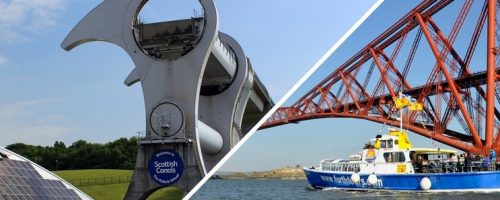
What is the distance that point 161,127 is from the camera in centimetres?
1969

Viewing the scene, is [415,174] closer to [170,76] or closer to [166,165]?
[166,165]

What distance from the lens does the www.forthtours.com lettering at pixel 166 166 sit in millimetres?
19562

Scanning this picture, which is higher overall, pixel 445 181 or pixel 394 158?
pixel 394 158

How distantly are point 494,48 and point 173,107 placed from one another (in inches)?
743

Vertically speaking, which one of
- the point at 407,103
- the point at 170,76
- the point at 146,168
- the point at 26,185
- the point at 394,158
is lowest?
the point at 26,185

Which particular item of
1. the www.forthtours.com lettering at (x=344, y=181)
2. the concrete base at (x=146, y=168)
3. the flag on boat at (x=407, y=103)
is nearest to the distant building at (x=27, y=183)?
the concrete base at (x=146, y=168)

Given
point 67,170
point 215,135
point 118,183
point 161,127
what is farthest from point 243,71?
point 67,170

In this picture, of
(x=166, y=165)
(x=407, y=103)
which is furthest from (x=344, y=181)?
(x=166, y=165)

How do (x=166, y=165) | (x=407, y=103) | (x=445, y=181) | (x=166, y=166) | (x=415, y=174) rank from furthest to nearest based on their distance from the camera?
(x=166, y=166) < (x=166, y=165) < (x=445, y=181) < (x=415, y=174) < (x=407, y=103)

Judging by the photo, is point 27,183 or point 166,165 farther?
point 166,165

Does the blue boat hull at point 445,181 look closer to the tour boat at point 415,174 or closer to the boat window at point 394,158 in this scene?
the tour boat at point 415,174

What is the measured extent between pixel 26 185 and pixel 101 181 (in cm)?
1615

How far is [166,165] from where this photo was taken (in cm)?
2009

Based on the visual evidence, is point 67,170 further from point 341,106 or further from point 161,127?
point 341,106
